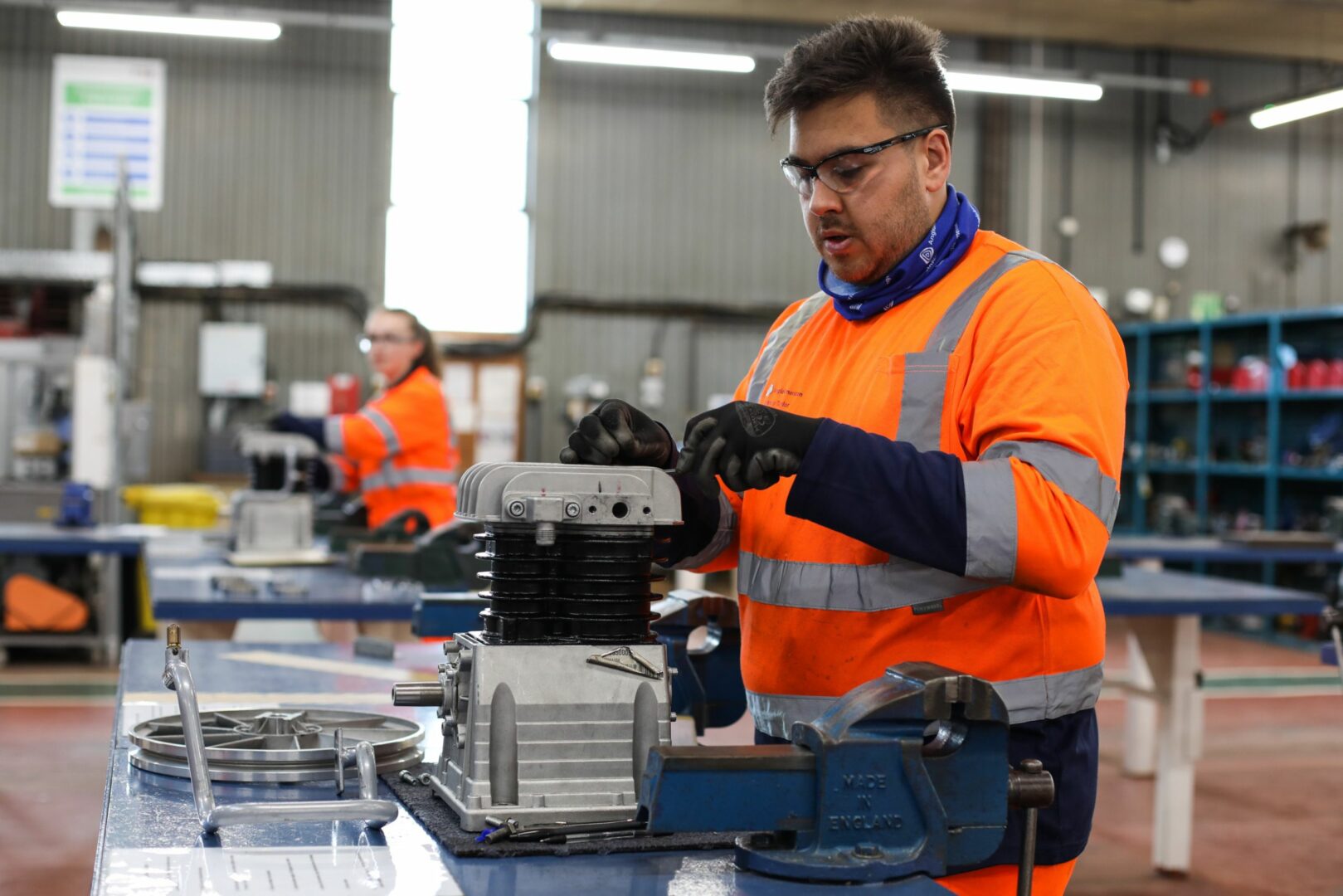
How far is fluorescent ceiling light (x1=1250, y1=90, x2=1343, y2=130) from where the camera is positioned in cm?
868

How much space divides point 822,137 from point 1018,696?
0.60m

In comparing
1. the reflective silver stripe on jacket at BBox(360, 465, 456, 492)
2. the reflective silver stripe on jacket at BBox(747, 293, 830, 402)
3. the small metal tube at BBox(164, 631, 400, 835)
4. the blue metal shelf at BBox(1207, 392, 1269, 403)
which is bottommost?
the small metal tube at BBox(164, 631, 400, 835)

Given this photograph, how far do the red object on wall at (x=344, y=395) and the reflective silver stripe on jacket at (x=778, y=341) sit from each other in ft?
26.7

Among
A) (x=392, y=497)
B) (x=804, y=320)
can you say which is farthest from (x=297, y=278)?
(x=804, y=320)

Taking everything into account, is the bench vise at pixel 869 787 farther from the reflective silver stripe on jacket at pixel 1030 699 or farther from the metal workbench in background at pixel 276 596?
the metal workbench in background at pixel 276 596

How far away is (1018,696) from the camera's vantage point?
1324mm

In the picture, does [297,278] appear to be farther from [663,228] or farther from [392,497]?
[392,497]

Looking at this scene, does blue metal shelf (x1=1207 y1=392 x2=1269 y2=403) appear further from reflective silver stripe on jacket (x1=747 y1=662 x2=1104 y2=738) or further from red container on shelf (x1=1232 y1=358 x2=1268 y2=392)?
reflective silver stripe on jacket (x1=747 y1=662 x2=1104 y2=738)

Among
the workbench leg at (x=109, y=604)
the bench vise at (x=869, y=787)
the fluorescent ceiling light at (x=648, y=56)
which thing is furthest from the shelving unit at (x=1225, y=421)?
A: the bench vise at (x=869, y=787)

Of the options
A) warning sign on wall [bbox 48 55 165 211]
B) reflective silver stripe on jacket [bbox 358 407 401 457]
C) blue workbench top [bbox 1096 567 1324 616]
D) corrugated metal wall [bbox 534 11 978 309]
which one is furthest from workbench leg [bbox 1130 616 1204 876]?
warning sign on wall [bbox 48 55 165 211]

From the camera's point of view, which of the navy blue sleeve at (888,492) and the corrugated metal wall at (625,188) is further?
the corrugated metal wall at (625,188)

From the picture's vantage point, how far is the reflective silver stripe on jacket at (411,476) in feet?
14.1

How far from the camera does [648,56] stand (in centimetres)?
865

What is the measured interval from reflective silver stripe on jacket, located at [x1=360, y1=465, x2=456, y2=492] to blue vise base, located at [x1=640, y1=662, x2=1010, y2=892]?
3267mm
